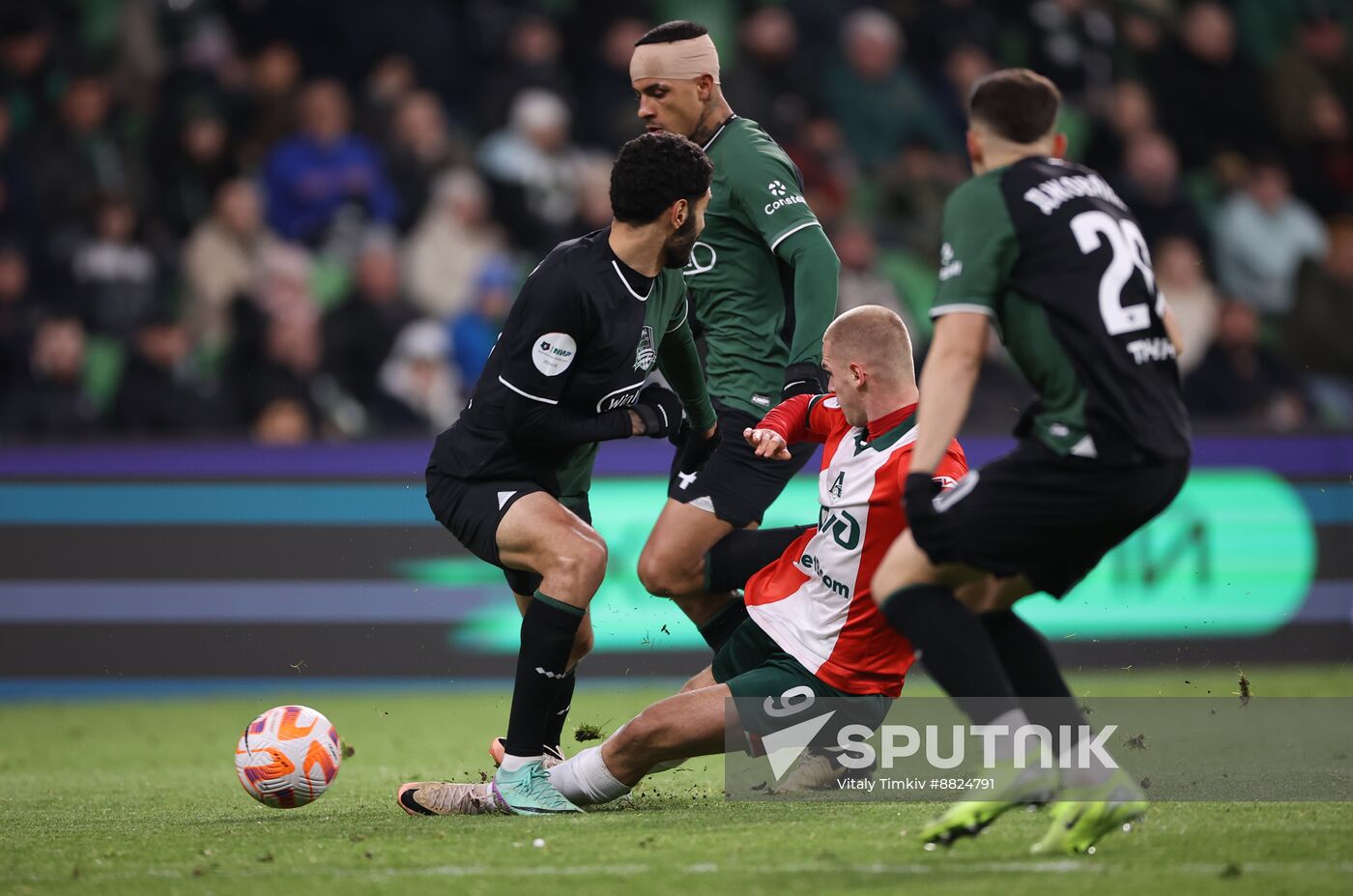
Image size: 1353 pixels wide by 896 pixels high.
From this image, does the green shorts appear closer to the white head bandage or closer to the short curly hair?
the short curly hair

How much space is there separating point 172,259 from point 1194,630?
735cm

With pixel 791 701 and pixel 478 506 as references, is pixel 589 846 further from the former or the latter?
pixel 478 506

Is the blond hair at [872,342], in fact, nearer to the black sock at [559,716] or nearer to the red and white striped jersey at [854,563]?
the red and white striped jersey at [854,563]

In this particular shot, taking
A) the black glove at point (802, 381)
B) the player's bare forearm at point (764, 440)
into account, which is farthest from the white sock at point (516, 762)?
the black glove at point (802, 381)

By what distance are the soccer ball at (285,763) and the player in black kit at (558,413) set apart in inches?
11.8

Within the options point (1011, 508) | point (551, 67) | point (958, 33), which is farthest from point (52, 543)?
point (958, 33)

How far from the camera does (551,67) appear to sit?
1275 centimetres

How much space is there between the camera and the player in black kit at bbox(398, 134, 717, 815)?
5.53m

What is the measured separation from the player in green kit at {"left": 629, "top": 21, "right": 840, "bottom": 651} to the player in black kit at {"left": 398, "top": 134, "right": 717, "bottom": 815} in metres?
0.57

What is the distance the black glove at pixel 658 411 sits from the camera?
18.7ft

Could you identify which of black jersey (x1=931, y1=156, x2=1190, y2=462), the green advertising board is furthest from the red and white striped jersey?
the green advertising board

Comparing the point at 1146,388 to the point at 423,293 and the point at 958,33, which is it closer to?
the point at 423,293

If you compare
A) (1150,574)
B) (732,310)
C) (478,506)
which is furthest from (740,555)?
(1150,574)

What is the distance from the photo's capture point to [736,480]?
21.1 ft
